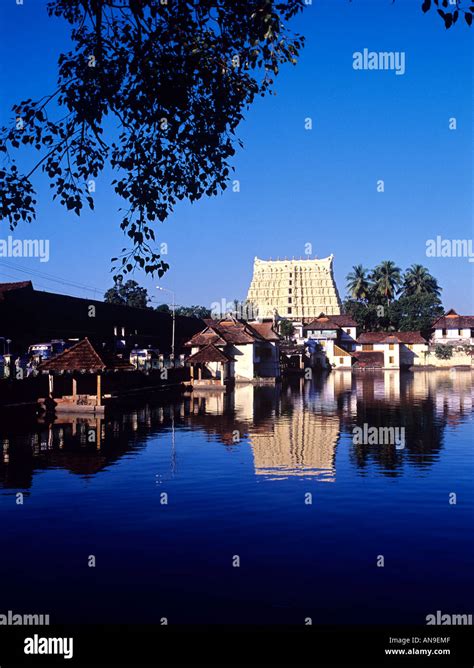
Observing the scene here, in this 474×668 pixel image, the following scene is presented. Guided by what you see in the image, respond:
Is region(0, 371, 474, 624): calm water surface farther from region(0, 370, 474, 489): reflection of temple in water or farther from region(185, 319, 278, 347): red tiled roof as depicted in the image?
region(185, 319, 278, 347): red tiled roof

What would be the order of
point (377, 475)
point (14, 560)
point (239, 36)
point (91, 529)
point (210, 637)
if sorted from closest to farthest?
point (210, 637) → point (239, 36) → point (14, 560) → point (91, 529) → point (377, 475)

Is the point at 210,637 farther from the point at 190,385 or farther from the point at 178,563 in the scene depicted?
the point at 190,385

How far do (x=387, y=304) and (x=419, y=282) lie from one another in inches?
348

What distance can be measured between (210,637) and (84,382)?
116 ft

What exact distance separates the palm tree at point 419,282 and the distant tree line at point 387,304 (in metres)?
1.84

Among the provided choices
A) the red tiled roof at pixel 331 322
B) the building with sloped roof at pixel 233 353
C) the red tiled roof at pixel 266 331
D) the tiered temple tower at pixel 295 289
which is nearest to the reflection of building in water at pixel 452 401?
the building with sloped roof at pixel 233 353

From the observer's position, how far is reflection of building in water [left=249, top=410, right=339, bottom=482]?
18438 millimetres

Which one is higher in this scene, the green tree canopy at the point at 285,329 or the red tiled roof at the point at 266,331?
the green tree canopy at the point at 285,329

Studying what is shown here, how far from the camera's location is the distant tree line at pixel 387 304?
108312 mm

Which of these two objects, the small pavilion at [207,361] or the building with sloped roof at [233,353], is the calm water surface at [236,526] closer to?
the small pavilion at [207,361]

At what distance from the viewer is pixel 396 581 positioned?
398 inches

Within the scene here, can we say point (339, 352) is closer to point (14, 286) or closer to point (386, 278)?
point (386, 278)

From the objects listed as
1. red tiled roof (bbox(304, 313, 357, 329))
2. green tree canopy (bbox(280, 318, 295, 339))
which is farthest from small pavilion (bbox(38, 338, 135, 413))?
red tiled roof (bbox(304, 313, 357, 329))

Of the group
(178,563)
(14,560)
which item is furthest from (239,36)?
(14,560)
